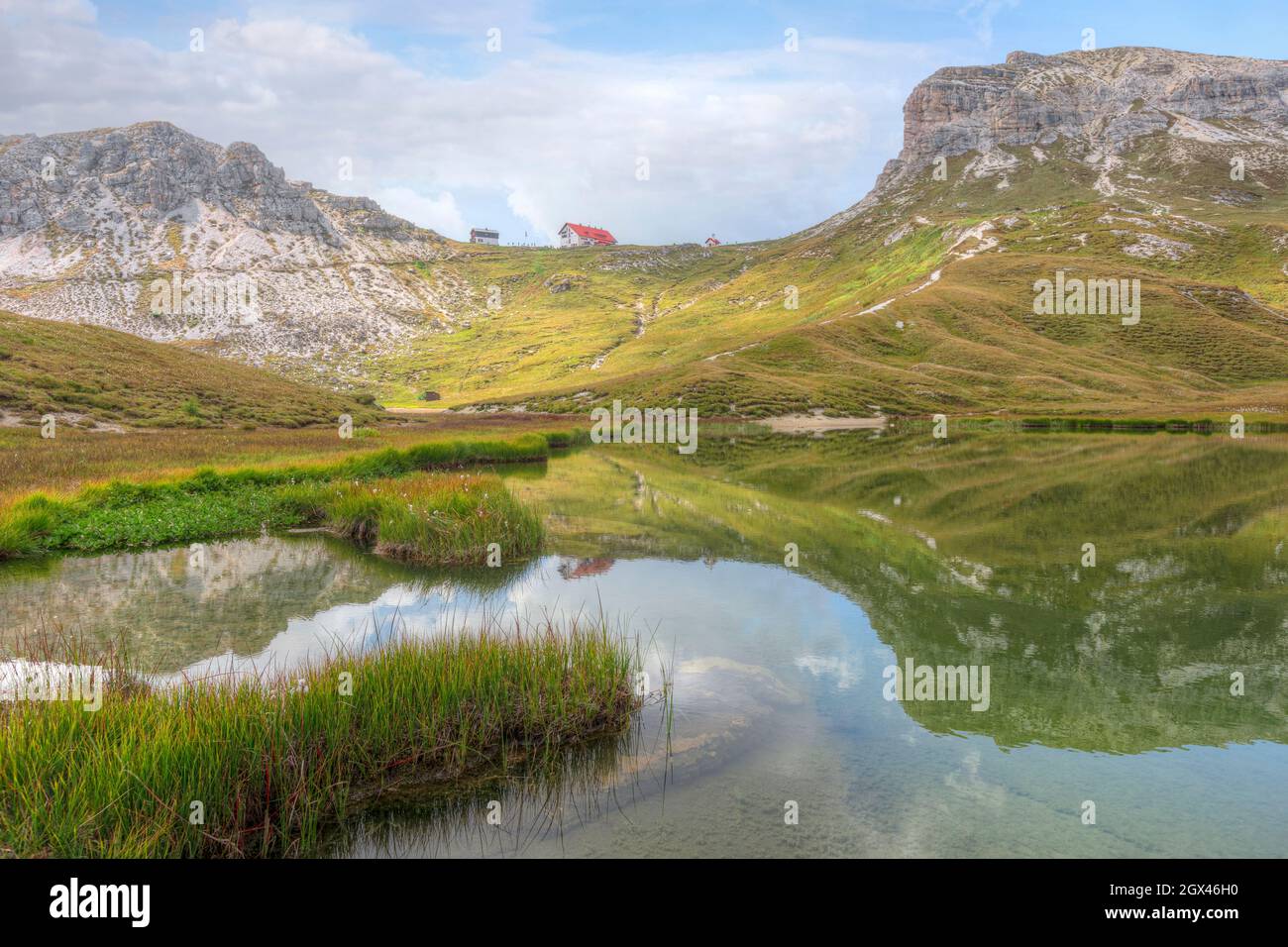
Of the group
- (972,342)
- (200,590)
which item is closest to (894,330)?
(972,342)

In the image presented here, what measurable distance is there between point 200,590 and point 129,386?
179ft

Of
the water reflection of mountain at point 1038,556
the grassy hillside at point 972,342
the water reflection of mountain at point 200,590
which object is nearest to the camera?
the water reflection of mountain at point 1038,556

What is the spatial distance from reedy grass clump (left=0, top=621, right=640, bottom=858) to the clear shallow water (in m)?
0.65

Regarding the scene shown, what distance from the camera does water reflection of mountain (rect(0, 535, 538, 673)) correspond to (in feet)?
48.1

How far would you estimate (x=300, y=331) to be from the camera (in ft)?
591

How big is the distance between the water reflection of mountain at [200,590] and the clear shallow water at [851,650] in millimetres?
108

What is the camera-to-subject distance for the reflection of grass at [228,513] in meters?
22.3

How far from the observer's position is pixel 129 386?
61.1 m

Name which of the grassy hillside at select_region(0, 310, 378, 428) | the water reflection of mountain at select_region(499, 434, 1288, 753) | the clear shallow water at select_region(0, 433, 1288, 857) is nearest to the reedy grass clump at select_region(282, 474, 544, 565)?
the clear shallow water at select_region(0, 433, 1288, 857)

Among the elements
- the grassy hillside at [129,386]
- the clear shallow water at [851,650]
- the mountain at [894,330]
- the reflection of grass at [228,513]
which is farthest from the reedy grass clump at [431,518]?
the mountain at [894,330]

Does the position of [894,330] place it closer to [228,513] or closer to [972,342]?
[972,342]

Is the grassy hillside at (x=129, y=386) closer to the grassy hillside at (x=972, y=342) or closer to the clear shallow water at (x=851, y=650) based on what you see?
the clear shallow water at (x=851, y=650)

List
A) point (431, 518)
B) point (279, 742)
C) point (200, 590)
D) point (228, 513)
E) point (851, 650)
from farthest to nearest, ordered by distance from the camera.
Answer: point (228, 513) < point (431, 518) < point (200, 590) < point (851, 650) < point (279, 742)
